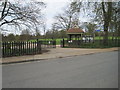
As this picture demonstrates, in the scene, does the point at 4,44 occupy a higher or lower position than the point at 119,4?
lower

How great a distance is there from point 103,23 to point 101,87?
1928 cm

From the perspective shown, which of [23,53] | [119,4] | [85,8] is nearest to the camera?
[23,53]

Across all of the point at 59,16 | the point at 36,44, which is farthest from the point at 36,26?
the point at 59,16

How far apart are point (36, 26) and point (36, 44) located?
220 centimetres

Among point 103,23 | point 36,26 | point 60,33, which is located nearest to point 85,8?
point 103,23

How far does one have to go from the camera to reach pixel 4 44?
1163cm

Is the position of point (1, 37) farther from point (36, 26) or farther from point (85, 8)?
point (85, 8)

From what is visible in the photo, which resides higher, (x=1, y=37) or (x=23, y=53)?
(x=1, y=37)

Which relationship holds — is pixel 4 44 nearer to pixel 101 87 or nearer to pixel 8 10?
pixel 8 10

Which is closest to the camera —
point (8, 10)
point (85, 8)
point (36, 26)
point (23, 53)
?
point (23, 53)

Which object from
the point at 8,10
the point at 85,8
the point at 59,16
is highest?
the point at 59,16

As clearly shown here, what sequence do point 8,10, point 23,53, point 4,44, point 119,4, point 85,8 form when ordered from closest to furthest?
1. point 4,44
2. point 23,53
3. point 8,10
4. point 119,4
5. point 85,8

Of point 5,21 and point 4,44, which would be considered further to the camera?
point 5,21

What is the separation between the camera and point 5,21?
13.9 meters
